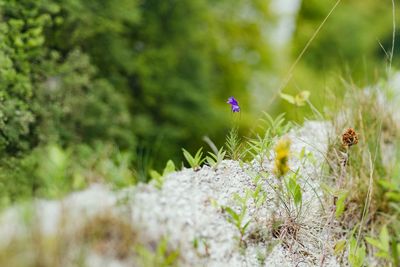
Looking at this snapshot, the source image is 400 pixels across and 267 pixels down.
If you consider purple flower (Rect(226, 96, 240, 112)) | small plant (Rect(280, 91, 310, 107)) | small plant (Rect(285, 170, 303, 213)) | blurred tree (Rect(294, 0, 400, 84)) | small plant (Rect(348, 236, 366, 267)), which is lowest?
small plant (Rect(348, 236, 366, 267))

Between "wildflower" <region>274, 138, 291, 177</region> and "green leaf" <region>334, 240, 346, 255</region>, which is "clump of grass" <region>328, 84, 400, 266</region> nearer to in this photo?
"green leaf" <region>334, 240, 346, 255</region>

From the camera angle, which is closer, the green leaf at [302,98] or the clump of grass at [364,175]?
the clump of grass at [364,175]

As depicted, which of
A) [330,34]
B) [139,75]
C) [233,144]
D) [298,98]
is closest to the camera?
[233,144]

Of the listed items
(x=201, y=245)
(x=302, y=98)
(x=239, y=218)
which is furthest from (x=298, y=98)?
(x=201, y=245)

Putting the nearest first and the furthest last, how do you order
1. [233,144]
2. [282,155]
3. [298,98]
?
1. [282,155]
2. [233,144]
3. [298,98]

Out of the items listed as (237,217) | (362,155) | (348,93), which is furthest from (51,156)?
(348,93)

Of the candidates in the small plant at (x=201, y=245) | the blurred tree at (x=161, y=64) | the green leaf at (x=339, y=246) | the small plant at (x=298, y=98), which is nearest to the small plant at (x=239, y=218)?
the small plant at (x=201, y=245)

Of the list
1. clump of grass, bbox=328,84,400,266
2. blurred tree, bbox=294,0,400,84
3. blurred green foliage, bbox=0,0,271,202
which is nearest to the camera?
clump of grass, bbox=328,84,400,266

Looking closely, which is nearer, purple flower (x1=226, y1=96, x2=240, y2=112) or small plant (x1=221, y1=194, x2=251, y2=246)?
small plant (x1=221, y1=194, x2=251, y2=246)

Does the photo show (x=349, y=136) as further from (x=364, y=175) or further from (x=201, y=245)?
(x=201, y=245)

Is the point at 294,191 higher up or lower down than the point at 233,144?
lower down

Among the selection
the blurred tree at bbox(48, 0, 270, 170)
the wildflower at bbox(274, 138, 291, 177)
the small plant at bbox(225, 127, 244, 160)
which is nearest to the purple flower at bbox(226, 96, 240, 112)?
the small plant at bbox(225, 127, 244, 160)

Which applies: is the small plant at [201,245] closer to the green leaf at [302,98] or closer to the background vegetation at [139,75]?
the background vegetation at [139,75]

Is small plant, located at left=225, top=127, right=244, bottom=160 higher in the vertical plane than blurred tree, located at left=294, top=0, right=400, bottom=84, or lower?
lower
